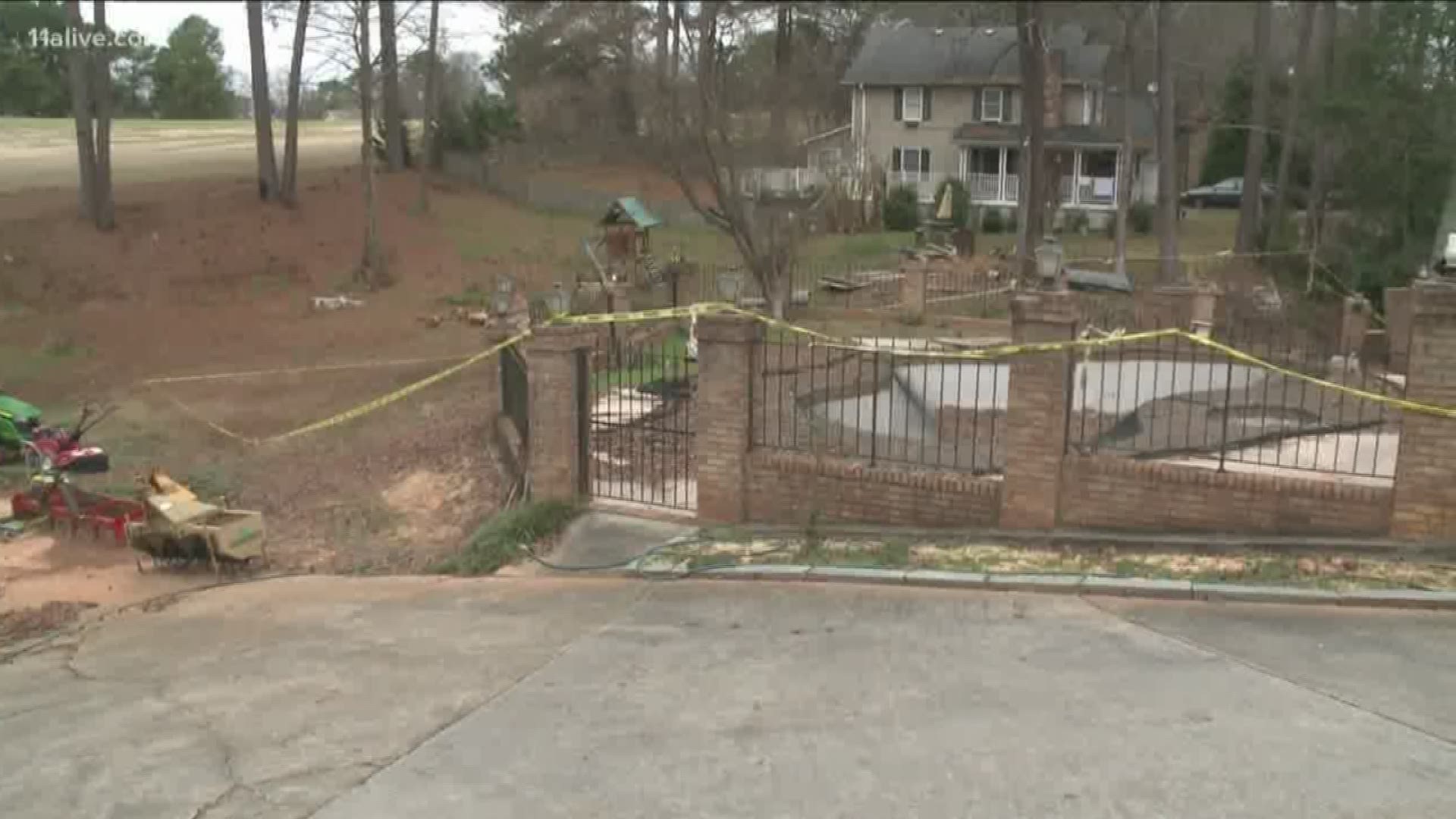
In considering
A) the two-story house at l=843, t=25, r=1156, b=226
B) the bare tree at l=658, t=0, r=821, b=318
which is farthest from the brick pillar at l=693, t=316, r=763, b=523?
the two-story house at l=843, t=25, r=1156, b=226

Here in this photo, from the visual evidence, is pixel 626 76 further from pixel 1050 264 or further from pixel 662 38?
pixel 1050 264

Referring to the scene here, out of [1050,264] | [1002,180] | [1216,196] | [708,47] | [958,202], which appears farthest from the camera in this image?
[1216,196]

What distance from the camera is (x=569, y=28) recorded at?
49.9 m

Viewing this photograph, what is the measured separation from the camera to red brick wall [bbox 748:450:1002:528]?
891cm

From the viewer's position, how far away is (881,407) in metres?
13.9

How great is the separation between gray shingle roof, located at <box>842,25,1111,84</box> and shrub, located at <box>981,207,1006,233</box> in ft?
17.3

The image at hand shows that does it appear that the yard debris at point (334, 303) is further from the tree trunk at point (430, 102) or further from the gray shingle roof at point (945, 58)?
the gray shingle roof at point (945, 58)

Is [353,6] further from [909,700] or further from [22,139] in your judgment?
[909,700]

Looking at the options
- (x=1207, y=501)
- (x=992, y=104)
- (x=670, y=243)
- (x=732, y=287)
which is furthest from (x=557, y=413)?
(x=992, y=104)

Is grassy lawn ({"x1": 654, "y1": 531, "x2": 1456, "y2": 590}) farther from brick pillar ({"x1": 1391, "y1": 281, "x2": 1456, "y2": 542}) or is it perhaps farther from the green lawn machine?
the green lawn machine

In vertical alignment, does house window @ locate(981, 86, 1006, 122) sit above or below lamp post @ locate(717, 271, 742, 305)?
above

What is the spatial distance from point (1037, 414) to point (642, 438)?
4580 mm

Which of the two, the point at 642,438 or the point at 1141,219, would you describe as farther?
the point at 1141,219

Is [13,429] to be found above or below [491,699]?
below
